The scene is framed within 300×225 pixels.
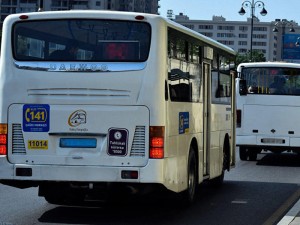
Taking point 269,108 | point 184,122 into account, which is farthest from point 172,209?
point 269,108

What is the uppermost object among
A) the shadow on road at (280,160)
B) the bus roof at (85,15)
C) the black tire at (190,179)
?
the bus roof at (85,15)

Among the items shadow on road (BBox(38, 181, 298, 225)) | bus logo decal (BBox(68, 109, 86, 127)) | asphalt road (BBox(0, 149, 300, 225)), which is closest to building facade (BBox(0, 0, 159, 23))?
asphalt road (BBox(0, 149, 300, 225))

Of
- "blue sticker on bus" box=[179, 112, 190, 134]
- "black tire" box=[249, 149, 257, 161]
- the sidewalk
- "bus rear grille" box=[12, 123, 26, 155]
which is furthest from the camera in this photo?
"black tire" box=[249, 149, 257, 161]

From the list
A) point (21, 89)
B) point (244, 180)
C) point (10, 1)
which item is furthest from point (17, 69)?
point (10, 1)

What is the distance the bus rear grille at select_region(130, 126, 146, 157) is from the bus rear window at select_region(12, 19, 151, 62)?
2.94ft

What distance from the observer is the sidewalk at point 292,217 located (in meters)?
10.5

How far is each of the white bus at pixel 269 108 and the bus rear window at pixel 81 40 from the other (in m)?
13.0

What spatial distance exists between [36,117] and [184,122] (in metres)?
2.22

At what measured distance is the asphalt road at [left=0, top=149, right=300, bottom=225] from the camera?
10.6 meters

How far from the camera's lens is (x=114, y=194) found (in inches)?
413

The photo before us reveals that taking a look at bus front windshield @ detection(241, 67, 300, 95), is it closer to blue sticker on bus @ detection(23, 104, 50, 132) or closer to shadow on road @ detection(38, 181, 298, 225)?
shadow on road @ detection(38, 181, 298, 225)

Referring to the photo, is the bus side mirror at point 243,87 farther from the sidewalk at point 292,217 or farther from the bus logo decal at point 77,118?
the bus logo decal at point 77,118

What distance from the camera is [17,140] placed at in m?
10.4

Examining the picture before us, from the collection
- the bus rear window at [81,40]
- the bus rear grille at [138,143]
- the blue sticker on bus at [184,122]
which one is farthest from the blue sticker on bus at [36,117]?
the blue sticker on bus at [184,122]
